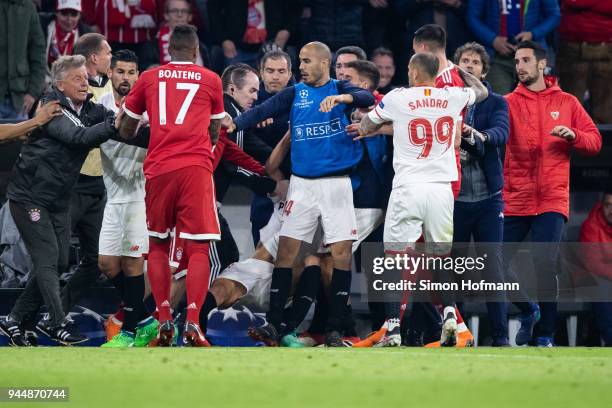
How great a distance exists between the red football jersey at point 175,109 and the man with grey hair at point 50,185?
808 mm

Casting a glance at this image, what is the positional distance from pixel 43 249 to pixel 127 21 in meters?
4.16

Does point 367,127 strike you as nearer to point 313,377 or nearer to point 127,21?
point 313,377

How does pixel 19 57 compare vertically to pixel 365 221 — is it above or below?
A: above

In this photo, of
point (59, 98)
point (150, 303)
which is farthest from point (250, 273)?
point (59, 98)

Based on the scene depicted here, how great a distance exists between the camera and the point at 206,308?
980 cm

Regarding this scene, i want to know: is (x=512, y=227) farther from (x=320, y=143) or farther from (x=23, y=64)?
(x=23, y=64)

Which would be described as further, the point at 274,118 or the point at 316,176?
the point at 274,118

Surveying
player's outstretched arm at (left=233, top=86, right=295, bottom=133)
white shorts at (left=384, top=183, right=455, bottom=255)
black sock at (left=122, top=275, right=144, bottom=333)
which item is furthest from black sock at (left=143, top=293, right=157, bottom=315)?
white shorts at (left=384, top=183, right=455, bottom=255)

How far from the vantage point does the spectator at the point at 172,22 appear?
12.8 meters

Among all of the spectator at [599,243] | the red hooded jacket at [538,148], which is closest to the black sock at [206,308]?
the red hooded jacket at [538,148]

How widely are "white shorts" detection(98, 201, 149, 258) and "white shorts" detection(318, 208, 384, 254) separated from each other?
1353 mm

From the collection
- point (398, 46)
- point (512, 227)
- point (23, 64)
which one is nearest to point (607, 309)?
point (512, 227)

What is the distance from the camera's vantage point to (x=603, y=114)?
1281cm

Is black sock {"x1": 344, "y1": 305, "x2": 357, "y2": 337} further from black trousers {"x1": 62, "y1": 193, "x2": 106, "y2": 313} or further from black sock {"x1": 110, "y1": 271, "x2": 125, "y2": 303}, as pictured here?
black trousers {"x1": 62, "y1": 193, "x2": 106, "y2": 313}
